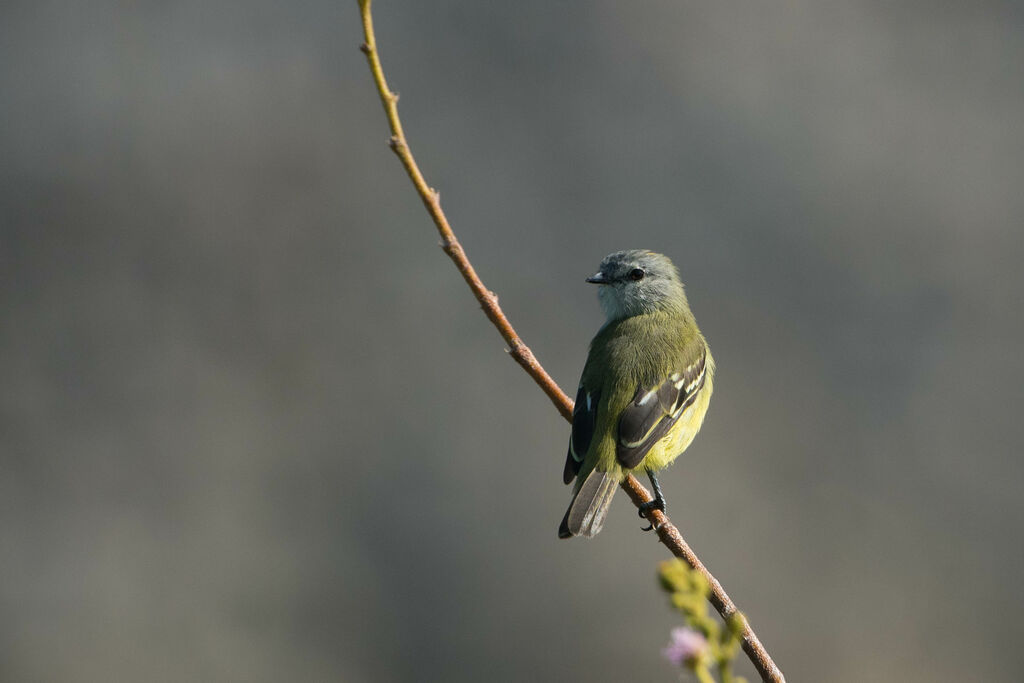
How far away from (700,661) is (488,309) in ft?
4.21

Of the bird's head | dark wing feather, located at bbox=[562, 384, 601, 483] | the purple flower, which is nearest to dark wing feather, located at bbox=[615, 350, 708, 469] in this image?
dark wing feather, located at bbox=[562, 384, 601, 483]

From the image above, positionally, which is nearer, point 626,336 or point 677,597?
point 677,597

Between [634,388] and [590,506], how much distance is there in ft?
2.30

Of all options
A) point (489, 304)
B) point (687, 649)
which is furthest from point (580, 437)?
point (687, 649)

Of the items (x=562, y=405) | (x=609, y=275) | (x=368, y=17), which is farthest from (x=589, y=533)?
(x=368, y=17)

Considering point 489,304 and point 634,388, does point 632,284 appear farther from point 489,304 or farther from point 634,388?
point 489,304

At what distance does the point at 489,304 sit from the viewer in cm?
223

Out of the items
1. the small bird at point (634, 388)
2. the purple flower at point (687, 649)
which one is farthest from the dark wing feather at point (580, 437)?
the purple flower at point (687, 649)

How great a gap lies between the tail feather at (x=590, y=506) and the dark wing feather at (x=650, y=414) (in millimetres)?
134

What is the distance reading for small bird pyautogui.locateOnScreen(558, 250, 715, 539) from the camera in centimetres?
356

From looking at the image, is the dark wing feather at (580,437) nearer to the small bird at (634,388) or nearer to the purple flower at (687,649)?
the small bird at (634,388)

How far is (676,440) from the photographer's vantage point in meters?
4.03

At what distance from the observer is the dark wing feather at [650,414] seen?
3646mm

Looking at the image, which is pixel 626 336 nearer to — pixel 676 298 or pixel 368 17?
pixel 676 298
